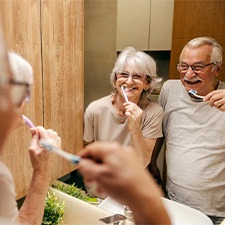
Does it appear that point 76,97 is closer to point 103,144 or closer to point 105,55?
point 105,55

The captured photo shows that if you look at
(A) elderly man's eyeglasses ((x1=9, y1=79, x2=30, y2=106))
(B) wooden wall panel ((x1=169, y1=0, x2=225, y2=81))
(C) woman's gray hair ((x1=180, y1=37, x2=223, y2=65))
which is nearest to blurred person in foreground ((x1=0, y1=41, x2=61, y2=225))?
(A) elderly man's eyeglasses ((x1=9, y1=79, x2=30, y2=106))

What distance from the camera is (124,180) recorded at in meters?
0.26

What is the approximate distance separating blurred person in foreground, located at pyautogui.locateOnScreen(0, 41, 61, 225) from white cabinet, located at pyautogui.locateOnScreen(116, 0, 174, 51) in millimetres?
1054

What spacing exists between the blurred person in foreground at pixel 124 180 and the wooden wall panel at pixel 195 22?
1292 millimetres

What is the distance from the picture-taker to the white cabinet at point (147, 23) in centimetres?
158

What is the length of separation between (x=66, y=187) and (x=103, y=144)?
103cm

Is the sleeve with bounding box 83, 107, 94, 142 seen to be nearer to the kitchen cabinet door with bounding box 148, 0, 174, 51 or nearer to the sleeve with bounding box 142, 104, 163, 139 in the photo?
the sleeve with bounding box 142, 104, 163, 139

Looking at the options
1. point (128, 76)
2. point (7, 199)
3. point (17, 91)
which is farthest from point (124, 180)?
point (128, 76)

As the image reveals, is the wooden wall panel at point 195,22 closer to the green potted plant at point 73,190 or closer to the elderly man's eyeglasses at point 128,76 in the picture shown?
the elderly man's eyeglasses at point 128,76

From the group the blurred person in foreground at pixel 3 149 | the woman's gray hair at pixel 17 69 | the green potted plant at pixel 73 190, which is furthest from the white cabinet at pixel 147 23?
the woman's gray hair at pixel 17 69

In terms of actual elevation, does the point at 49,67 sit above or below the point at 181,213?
above

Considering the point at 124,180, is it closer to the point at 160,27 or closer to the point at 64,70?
the point at 64,70

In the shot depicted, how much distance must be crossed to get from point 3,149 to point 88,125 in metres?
0.92

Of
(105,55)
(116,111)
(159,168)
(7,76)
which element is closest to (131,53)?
(105,55)
